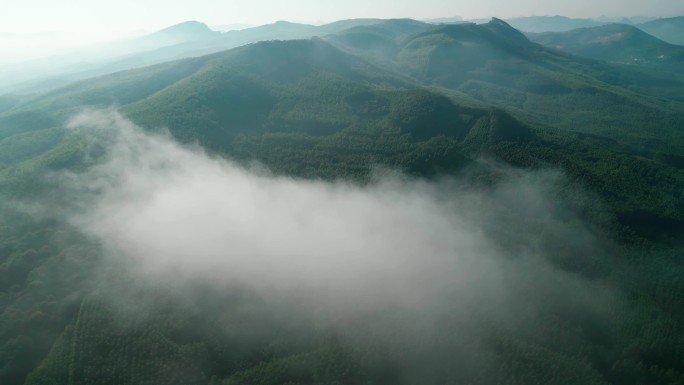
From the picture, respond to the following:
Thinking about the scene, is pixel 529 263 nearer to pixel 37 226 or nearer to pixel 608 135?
pixel 37 226

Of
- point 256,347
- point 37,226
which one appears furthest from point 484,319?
point 37,226

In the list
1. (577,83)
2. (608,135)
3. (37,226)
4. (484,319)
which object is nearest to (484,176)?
(484,319)

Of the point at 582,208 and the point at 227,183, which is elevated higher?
the point at 227,183

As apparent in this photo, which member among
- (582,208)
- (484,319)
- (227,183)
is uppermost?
(227,183)

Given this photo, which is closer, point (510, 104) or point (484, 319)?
point (484, 319)

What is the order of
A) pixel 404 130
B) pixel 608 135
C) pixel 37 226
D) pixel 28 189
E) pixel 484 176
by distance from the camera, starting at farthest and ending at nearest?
pixel 608 135 → pixel 404 130 → pixel 484 176 → pixel 28 189 → pixel 37 226

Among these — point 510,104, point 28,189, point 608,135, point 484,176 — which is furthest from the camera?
point 510,104

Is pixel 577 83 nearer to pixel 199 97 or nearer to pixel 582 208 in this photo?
pixel 582 208
